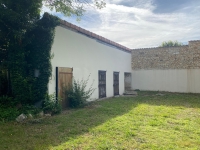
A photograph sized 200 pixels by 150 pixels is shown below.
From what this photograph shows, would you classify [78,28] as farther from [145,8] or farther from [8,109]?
[8,109]

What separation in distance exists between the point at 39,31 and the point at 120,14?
419 centimetres

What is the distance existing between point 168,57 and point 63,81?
10527mm

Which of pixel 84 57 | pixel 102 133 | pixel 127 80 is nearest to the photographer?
pixel 102 133

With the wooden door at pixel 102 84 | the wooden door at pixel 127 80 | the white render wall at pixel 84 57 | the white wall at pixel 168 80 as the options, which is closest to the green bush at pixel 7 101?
the white render wall at pixel 84 57

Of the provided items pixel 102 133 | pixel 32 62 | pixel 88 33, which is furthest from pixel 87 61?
pixel 102 133

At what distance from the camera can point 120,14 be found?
28.4ft

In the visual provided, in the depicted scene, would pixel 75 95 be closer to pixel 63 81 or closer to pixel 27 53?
pixel 63 81

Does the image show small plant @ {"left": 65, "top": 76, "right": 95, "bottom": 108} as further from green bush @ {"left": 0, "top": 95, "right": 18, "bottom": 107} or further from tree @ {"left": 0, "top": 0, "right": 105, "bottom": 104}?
green bush @ {"left": 0, "top": 95, "right": 18, "bottom": 107}

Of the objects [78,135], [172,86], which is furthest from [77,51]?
[172,86]

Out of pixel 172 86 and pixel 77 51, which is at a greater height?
pixel 77 51

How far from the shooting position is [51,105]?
6.50 meters

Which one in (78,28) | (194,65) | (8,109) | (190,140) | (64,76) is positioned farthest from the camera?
(194,65)

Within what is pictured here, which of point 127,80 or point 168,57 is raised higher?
point 168,57

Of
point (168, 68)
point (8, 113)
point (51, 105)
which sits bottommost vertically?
point (8, 113)
